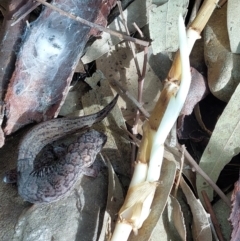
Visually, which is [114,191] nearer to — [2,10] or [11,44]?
[11,44]

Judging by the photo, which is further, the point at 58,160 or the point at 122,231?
the point at 58,160

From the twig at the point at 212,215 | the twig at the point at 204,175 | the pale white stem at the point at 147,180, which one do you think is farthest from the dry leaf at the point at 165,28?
the twig at the point at 212,215

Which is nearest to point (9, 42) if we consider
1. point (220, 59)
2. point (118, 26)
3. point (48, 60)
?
point (48, 60)

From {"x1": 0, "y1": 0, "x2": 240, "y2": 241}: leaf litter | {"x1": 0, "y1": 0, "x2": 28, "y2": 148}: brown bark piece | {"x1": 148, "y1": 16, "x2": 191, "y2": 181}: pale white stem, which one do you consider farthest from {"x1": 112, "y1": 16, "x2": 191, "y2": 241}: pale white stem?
{"x1": 0, "y1": 0, "x2": 28, "y2": 148}: brown bark piece

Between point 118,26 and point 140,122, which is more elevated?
point 118,26

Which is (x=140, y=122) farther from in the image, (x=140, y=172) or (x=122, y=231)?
(x=122, y=231)
